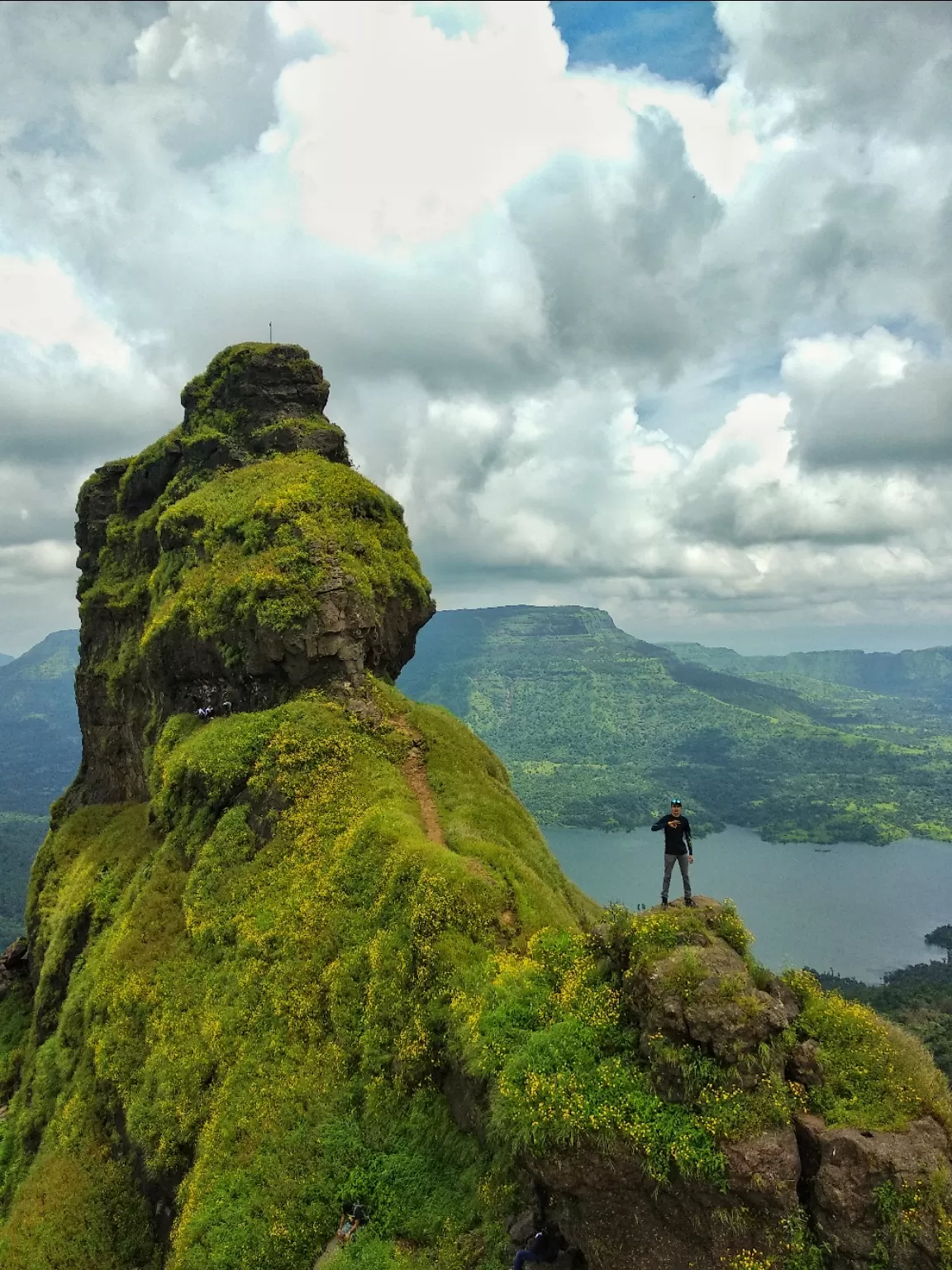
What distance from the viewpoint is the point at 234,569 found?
26.5 meters

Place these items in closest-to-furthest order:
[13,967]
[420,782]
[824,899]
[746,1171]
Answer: [746,1171] < [420,782] < [13,967] < [824,899]

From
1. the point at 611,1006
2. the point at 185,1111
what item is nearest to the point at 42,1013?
the point at 185,1111

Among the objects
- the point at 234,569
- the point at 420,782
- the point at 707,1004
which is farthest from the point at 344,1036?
the point at 234,569

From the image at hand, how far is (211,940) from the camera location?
779 inches

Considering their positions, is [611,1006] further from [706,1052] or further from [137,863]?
[137,863]

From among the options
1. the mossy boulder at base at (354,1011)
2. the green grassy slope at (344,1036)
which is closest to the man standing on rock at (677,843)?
the mossy boulder at base at (354,1011)

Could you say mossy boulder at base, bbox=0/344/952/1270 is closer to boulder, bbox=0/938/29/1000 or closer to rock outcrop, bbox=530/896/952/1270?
rock outcrop, bbox=530/896/952/1270

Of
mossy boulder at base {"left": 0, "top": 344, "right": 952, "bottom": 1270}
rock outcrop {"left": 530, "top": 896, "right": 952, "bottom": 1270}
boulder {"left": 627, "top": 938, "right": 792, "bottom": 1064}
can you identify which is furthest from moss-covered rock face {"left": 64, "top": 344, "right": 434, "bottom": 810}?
rock outcrop {"left": 530, "top": 896, "right": 952, "bottom": 1270}

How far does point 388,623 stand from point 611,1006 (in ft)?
61.4

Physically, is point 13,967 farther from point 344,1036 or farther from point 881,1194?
point 881,1194

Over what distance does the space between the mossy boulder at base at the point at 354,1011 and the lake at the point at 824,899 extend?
108 m

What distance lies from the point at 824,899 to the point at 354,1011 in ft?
585

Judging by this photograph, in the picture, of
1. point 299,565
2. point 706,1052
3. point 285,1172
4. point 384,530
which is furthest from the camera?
point 384,530

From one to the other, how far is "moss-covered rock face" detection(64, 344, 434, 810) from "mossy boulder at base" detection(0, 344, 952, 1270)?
0.57 feet
